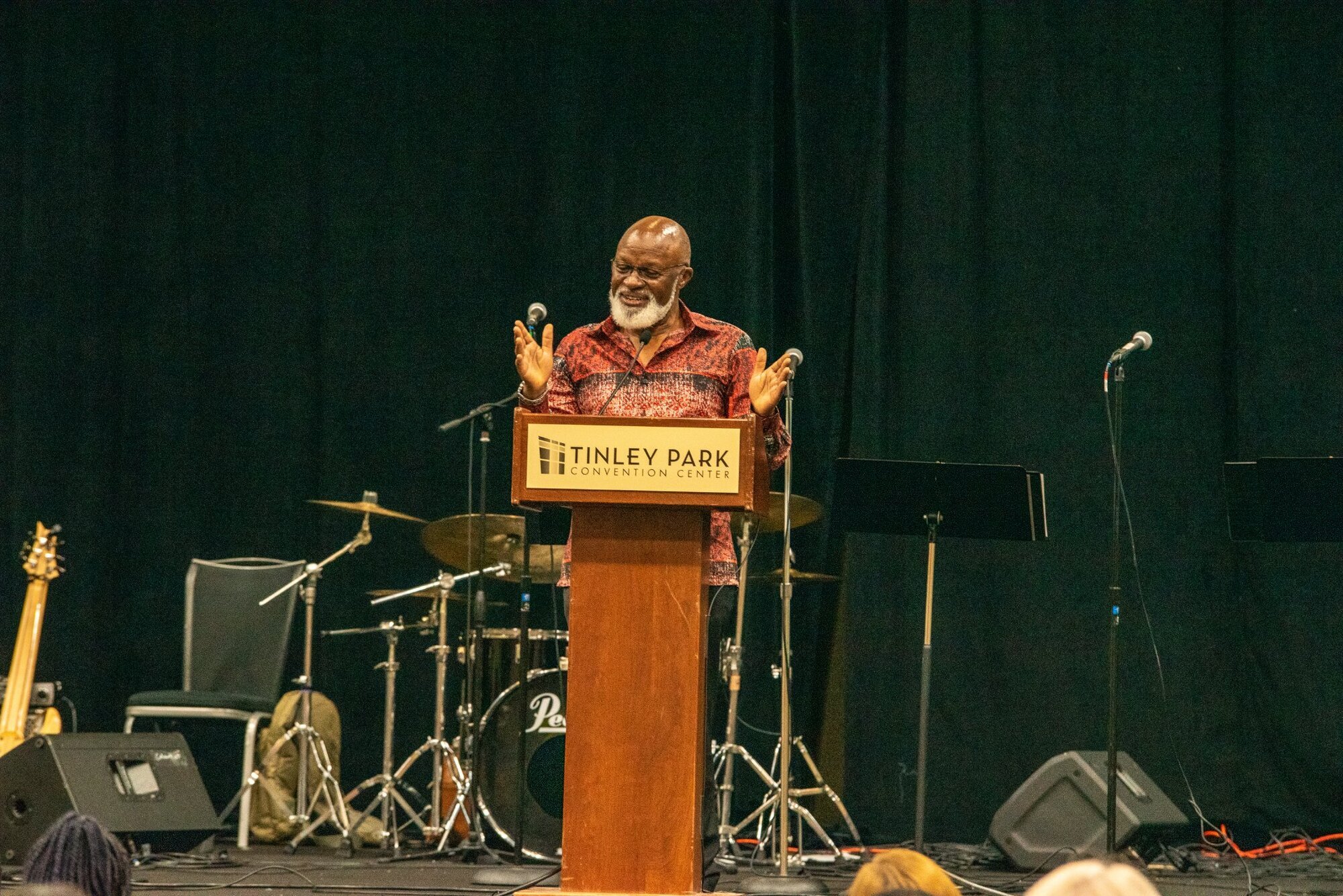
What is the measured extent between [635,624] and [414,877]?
2073mm

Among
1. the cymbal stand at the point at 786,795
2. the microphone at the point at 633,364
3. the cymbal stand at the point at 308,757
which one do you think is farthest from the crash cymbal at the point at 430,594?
the microphone at the point at 633,364

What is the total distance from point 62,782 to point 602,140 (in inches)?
127

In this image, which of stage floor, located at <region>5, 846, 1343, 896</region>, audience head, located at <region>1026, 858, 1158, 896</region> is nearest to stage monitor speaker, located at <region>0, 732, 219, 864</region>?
stage floor, located at <region>5, 846, 1343, 896</region>

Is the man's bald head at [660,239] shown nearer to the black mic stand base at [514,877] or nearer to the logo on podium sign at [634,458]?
the logo on podium sign at [634,458]

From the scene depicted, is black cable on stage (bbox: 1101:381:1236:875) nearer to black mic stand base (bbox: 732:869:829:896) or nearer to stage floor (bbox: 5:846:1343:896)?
stage floor (bbox: 5:846:1343:896)

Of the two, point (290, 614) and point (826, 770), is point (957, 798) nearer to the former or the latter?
point (826, 770)

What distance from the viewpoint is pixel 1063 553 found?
253 inches

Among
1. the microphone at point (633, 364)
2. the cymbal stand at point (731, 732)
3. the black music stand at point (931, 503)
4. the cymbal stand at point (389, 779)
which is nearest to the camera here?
the microphone at point (633, 364)

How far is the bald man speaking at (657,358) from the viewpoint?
13.8ft

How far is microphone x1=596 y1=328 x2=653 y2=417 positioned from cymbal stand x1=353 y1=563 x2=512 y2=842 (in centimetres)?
156

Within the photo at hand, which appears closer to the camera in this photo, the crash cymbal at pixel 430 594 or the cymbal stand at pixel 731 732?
the cymbal stand at pixel 731 732

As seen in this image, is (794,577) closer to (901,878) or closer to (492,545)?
(492,545)

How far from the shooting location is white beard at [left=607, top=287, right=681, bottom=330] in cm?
421

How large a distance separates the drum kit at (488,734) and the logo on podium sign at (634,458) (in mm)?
1800
